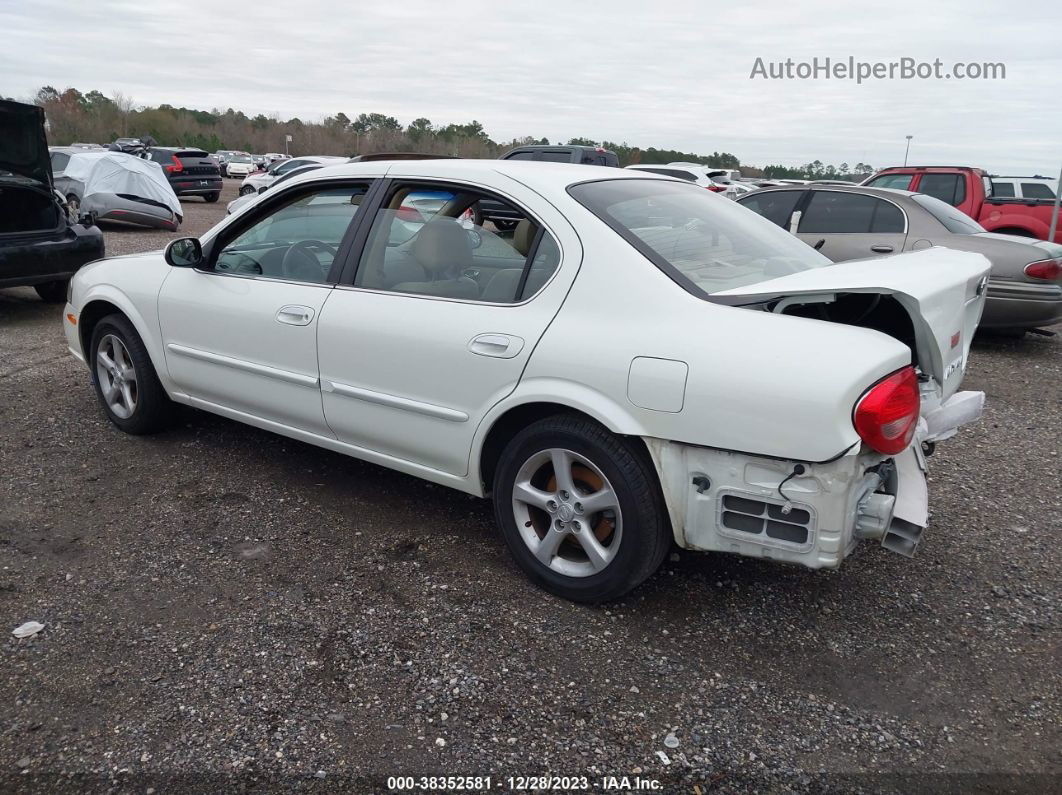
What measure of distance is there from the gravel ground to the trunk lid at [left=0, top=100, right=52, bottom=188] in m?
4.84

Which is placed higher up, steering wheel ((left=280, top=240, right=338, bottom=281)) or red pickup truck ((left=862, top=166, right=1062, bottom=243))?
red pickup truck ((left=862, top=166, right=1062, bottom=243))

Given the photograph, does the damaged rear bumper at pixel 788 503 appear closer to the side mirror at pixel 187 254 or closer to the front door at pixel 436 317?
the front door at pixel 436 317

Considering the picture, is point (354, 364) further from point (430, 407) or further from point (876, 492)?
point (876, 492)

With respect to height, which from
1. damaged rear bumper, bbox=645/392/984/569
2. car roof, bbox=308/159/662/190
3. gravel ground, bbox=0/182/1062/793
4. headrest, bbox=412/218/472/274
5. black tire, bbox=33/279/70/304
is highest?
car roof, bbox=308/159/662/190

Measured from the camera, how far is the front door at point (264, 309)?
12.2 feet

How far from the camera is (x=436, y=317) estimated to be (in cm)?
325

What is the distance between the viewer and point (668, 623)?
9.94 feet

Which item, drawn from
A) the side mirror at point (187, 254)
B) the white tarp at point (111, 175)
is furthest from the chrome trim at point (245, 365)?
the white tarp at point (111, 175)

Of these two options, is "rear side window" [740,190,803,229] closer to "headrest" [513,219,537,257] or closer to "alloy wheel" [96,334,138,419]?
"headrest" [513,219,537,257]

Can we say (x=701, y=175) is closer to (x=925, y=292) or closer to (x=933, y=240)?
(x=933, y=240)

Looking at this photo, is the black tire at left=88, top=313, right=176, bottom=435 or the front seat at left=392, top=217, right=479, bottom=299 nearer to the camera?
the front seat at left=392, top=217, right=479, bottom=299

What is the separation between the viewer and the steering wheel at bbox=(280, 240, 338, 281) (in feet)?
12.4

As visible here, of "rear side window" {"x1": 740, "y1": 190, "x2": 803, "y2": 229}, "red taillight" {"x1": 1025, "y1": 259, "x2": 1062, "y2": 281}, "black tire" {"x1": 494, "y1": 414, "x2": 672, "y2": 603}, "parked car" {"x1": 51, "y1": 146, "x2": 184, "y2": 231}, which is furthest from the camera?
"parked car" {"x1": 51, "y1": 146, "x2": 184, "y2": 231}

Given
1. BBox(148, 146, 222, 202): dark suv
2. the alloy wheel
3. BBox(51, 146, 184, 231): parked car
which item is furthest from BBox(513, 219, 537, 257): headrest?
BBox(148, 146, 222, 202): dark suv
